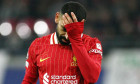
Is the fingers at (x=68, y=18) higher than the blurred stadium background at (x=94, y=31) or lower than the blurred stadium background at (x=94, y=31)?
higher

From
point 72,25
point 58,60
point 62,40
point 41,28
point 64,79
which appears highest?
point 72,25

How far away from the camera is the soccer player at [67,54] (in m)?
2.20

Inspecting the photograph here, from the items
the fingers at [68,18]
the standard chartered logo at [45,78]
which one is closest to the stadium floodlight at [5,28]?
the standard chartered logo at [45,78]

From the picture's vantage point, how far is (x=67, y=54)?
2.43 meters

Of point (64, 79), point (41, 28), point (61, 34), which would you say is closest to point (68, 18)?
point (61, 34)

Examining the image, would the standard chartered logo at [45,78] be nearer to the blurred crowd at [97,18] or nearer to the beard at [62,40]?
the beard at [62,40]

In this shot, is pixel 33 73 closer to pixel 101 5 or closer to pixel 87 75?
pixel 87 75

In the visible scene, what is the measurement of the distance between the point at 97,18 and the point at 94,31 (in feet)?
1.66

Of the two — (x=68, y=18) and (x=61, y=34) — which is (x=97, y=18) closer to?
(x=61, y=34)

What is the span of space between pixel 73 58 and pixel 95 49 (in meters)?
0.16

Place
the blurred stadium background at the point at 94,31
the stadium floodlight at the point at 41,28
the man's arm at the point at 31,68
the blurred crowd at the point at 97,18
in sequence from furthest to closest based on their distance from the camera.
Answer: the stadium floodlight at the point at 41,28 → the blurred crowd at the point at 97,18 → the blurred stadium background at the point at 94,31 → the man's arm at the point at 31,68

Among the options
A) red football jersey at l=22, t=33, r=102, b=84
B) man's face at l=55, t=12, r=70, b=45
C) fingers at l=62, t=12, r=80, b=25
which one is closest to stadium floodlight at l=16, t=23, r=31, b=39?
red football jersey at l=22, t=33, r=102, b=84

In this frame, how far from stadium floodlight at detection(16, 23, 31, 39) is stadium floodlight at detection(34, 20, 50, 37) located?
0.18 meters

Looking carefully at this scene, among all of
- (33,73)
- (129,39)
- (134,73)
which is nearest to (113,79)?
(134,73)
